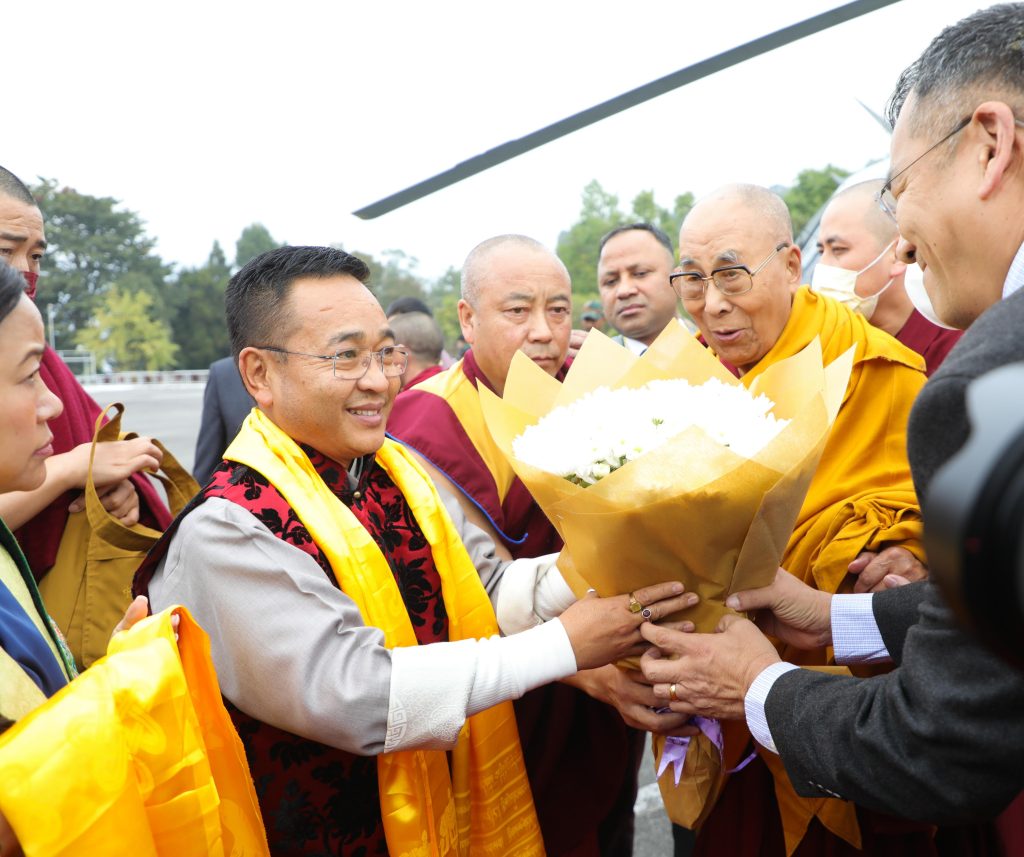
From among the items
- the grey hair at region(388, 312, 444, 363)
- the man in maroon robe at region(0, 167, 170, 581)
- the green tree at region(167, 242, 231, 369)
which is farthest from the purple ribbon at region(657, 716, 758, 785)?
the green tree at region(167, 242, 231, 369)

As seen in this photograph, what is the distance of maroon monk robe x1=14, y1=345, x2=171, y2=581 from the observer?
265 centimetres

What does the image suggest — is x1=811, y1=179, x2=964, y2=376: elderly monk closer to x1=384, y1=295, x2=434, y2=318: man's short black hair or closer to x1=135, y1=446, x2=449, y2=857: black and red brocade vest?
x1=135, y1=446, x2=449, y2=857: black and red brocade vest

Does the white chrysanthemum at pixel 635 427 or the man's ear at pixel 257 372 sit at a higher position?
the man's ear at pixel 257 372

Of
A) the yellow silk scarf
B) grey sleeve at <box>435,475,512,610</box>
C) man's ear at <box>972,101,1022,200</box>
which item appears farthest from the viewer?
the yellow silk scarf

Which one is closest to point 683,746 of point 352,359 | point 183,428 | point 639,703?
point 639,703

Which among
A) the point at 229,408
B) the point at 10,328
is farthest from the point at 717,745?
the point at 229,408

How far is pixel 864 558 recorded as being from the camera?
2320 mm

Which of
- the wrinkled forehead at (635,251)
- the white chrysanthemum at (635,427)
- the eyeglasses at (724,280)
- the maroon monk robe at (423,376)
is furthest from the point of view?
the wrinkled forehead at (635,251)

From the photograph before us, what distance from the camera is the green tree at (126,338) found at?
56.3 m

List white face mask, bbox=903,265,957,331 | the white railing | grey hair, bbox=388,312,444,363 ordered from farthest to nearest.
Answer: the white railing, grey hair, bbox=388,312,444,363, white face mask, bbox=903,265,957,331

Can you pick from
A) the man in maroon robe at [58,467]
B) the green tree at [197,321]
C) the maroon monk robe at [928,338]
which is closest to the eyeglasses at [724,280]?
the maroon monk robe at [928,338]

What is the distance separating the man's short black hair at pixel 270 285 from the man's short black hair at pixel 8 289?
1.78 ft

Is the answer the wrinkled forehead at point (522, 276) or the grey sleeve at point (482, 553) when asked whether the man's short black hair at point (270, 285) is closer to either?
the grey sleeve at point (482, 553)

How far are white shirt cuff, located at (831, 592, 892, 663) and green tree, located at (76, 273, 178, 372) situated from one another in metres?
59.3
